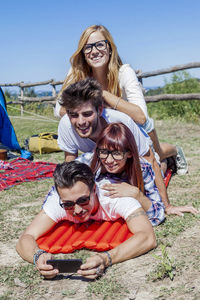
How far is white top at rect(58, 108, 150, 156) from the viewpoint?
10.8 ft

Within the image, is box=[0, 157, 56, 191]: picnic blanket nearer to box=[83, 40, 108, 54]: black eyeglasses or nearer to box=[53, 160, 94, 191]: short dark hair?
box=[83, 40, 108, 54]: black eyeglasses

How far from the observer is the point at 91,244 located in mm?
2686

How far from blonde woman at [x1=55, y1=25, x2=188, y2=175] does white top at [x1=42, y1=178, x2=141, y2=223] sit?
911 mm

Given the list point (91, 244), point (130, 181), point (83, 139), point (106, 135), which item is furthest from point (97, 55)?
point (91, 244)

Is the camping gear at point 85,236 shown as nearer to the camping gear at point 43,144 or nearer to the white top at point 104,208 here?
the white top at point 104,208

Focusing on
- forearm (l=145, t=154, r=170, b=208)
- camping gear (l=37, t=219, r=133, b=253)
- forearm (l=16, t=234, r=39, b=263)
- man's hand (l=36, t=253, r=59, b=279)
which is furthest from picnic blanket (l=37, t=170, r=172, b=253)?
forearm (l=145, t=154, r=170, b=208)

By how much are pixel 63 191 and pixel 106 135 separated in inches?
23.1

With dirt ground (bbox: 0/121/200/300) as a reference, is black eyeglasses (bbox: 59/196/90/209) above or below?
above

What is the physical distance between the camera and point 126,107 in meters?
3.52

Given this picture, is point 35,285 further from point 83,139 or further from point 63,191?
point 83,139

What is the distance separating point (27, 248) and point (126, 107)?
62.5 inches

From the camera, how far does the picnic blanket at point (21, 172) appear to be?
16.2ft

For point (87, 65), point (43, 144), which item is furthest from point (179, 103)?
point (87, 65)

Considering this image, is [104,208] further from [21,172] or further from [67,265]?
[21,172]
